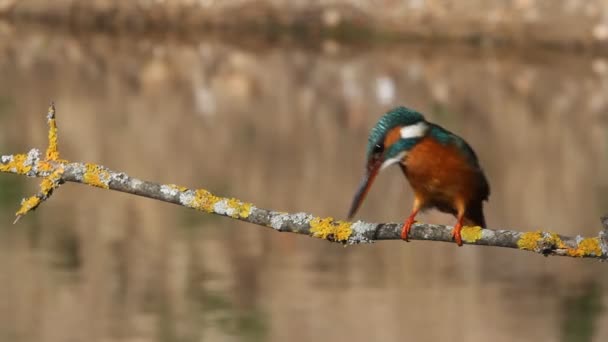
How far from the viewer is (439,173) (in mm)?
2264

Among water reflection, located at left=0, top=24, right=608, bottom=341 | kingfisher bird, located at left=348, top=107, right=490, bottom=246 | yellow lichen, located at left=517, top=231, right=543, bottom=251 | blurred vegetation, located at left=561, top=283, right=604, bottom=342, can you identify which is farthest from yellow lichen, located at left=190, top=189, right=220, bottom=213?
blurred vegetation, located at left=561, top=283, right=604, bottom=342

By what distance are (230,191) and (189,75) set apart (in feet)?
24.7

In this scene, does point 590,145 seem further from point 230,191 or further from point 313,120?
point 230,191

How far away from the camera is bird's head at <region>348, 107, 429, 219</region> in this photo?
6.71ft

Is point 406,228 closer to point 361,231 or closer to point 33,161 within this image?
point 361,231

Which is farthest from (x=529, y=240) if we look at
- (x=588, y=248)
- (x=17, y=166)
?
(x=17, y=166)

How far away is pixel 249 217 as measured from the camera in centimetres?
232

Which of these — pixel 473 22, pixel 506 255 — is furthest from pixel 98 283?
pixel 473 22

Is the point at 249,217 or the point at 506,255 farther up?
the point at 506,255

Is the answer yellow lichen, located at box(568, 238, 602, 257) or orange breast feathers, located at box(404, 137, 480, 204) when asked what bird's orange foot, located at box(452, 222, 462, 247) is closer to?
orange breast feathers, located at box(404, 137, 480, 204)

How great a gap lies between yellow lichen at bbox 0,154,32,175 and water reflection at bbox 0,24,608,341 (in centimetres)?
474

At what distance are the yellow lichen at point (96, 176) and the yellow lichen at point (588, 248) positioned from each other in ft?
2.74

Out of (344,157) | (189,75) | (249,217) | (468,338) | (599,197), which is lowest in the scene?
(249,217)

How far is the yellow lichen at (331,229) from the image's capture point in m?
2.31
